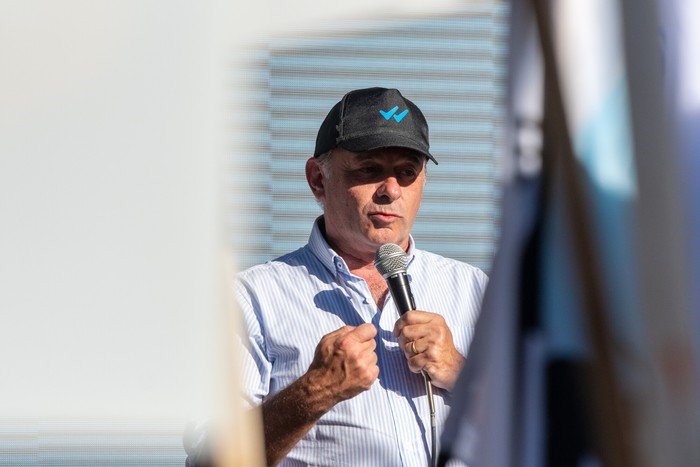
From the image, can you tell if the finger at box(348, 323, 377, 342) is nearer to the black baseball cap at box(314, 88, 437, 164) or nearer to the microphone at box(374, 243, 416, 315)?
the microphone at box(374, 243, 416, 315)

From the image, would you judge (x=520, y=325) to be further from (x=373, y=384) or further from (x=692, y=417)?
(x=373, y=384)

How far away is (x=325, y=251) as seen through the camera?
8.05 ft

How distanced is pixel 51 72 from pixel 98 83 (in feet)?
0.16

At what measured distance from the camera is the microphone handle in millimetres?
2088

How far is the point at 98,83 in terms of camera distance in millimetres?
1010

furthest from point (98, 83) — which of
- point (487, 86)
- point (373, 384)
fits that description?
point (487, 86)

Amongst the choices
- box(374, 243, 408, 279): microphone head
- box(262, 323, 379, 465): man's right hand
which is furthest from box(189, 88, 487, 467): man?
box(374, 243, 408, 279): microphone head

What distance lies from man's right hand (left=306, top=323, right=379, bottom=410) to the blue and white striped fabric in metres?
0.13

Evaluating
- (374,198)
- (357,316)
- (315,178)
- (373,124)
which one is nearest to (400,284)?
(357,316)

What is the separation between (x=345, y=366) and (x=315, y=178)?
0.70 metres

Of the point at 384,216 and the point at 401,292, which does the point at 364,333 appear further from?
the point at 384,216

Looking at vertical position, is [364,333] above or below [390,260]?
below

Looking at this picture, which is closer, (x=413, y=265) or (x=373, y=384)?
(x=373, y=384)

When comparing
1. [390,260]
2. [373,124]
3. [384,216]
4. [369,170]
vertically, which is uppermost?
[373,124]
